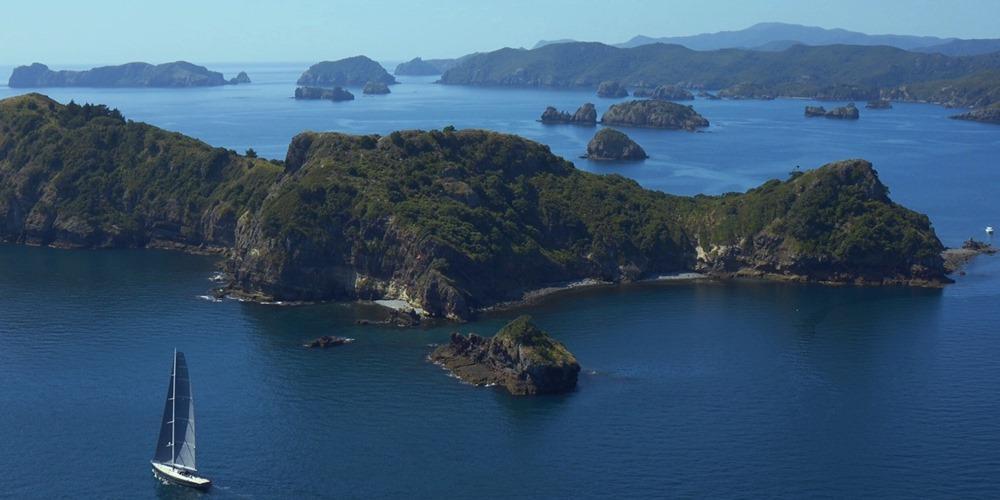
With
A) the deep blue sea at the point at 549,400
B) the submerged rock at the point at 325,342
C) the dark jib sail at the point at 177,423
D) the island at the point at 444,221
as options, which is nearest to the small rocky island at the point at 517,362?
the deep blue sea at the point at 549,400

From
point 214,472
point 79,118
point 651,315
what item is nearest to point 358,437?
point 214,472

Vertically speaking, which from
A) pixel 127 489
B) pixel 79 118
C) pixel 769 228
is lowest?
pixel 127 489

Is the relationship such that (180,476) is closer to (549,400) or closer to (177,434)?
(177,434)

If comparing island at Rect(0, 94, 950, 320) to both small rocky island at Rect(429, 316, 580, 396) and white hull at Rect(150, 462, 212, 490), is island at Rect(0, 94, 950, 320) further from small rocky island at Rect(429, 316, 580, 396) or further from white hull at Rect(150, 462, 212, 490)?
white hull at Rect(150, 462, 212, 490)

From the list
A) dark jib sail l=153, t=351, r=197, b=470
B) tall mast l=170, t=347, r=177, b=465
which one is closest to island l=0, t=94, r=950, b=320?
dark jib sail l=153, t=351, r=197, b=470

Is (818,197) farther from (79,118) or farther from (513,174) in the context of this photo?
(79,118)

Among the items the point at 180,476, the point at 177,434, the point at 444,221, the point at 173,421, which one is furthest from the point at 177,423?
the point at 444,221
